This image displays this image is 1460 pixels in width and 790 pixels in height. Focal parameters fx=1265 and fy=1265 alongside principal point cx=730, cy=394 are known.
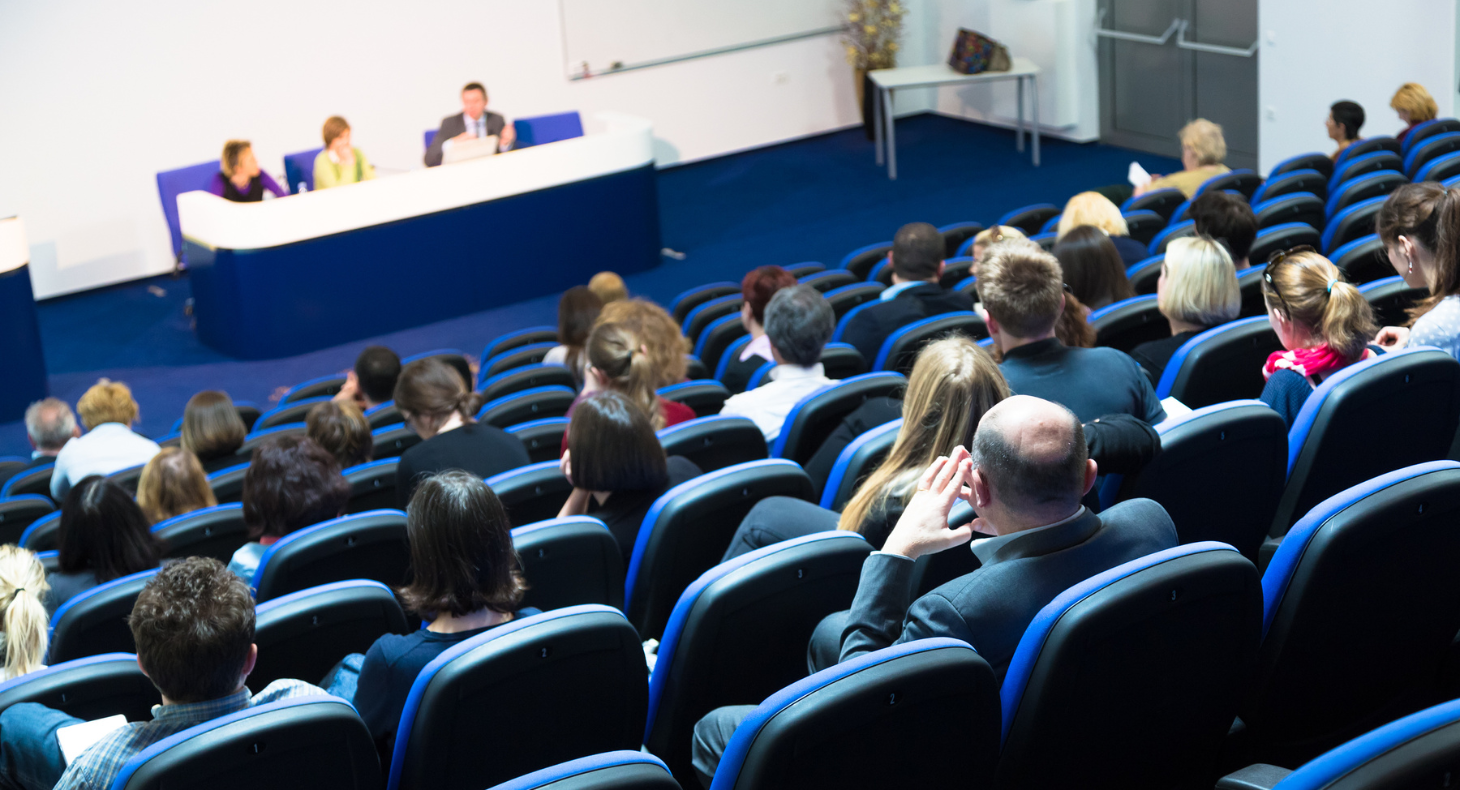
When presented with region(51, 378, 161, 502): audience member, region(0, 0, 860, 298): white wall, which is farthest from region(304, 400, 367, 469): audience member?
region(0, 0, 860, 298): white wall

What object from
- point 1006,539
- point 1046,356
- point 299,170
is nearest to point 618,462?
point 1046,356

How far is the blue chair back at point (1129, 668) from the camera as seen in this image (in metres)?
1.66

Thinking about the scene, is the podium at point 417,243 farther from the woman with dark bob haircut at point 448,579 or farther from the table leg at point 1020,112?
the woman with dark bob haircut at point 448,579

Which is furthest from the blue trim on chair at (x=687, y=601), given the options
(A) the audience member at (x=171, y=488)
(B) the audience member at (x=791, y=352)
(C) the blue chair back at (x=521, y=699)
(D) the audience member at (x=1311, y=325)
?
(A) the audience member at (x=171, y=488)

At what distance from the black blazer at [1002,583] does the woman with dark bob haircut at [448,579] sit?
702mm

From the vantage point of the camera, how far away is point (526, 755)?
2092mm

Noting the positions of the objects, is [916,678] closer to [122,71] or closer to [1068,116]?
[122,71]

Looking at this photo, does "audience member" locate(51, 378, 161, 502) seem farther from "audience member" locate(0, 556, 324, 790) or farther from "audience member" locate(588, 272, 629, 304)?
"audience member" locate(0, 556, 324, 790)

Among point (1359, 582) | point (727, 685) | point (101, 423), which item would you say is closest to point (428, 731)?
point (727, 685)

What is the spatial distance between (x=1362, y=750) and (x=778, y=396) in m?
2.68

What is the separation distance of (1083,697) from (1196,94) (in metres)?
9.86

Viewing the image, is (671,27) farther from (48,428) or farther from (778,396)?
(778,396)

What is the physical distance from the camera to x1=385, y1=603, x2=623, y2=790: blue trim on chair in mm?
1938

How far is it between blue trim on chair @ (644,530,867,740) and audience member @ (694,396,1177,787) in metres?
0.21
